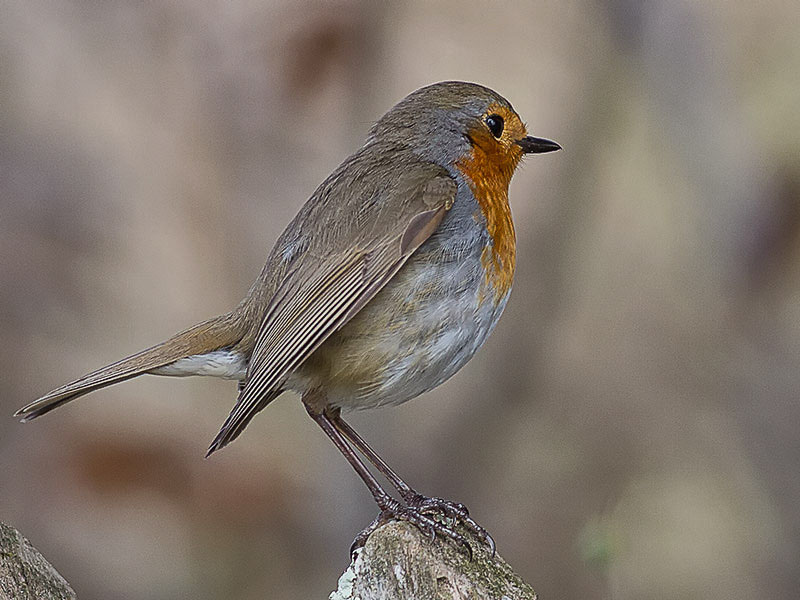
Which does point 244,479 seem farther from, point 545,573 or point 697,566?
point 697,566

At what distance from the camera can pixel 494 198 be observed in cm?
375

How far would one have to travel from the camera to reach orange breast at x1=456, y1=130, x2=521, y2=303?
3.57 metres

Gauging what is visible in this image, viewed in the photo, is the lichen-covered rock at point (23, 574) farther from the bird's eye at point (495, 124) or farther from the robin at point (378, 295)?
the bird's eye at point (495, 124)

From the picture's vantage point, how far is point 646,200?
7.58m

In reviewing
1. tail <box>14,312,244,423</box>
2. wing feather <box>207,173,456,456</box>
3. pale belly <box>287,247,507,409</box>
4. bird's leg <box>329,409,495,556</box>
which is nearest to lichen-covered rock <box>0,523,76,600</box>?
wing feather <box>207,173,456,456</box>

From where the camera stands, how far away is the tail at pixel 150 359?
3465 mm

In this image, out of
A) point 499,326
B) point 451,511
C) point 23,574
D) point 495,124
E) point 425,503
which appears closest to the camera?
point 23,574

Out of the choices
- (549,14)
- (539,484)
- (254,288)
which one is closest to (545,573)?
(539,484)

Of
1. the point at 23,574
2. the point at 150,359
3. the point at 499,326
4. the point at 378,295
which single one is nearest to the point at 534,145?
the point at 378,295

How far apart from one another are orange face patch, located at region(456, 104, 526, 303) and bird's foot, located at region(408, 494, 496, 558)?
628 millimetres

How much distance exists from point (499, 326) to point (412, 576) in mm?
3163

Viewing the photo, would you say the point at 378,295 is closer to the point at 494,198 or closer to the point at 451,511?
the point at 494,198

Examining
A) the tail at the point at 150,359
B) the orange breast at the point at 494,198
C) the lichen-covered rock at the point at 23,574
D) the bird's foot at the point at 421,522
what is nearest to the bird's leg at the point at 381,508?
the bird's foot at the point at 421,522

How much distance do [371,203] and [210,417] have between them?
3272 mm
